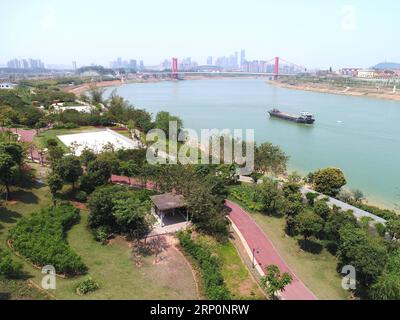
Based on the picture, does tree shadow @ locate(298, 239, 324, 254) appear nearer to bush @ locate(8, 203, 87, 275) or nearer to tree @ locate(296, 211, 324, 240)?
tree @ locate(296, 211, 324, 240)

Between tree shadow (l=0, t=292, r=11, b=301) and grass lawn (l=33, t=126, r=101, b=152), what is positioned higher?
grass lawn (l=33, t=126, r=101, b=152)

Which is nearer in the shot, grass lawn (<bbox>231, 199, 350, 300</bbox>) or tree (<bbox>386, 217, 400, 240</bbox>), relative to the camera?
grass lawn (<bbox>231, 199, 350, 300</bbox>)

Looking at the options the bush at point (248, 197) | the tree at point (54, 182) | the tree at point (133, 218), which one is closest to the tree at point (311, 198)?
the bush at point (248, 197)

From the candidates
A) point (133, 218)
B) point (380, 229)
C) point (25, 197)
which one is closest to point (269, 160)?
point (380, 229)

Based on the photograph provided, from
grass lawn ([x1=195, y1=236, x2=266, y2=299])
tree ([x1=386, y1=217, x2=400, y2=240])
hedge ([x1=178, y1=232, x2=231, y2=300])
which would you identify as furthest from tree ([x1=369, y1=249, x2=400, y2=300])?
hedge ([x1=178, y1=232, x2=231, y2=300])

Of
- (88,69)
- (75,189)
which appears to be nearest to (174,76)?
(88,69)

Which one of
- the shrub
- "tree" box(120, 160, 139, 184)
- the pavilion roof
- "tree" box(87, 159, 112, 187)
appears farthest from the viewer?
"tree" box(120, 160, 139, 184)

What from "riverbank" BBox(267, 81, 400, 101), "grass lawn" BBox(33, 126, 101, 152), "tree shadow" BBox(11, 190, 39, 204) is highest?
"riverbank" BBox(267, 81, 400, 101)
